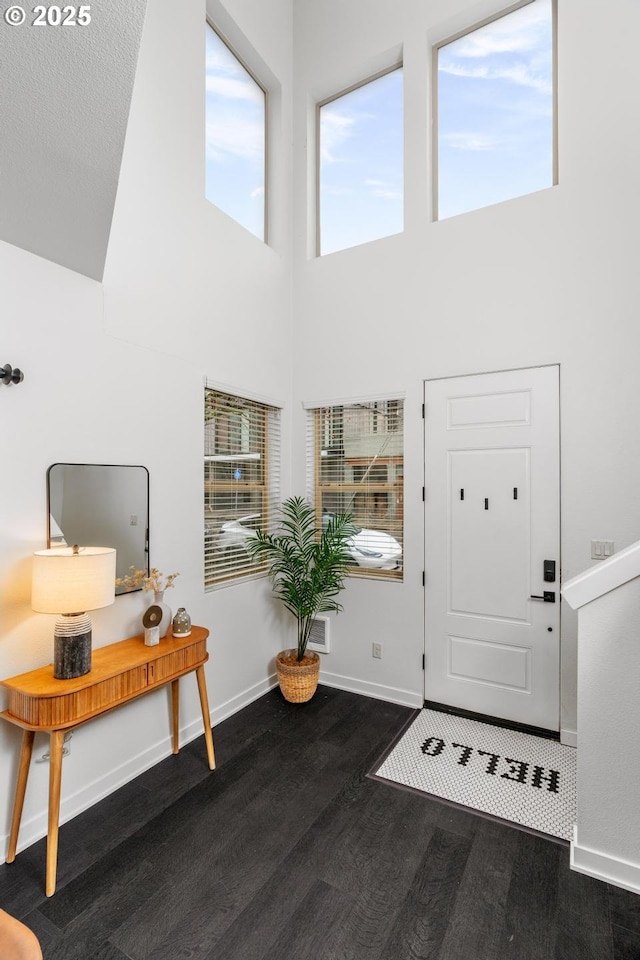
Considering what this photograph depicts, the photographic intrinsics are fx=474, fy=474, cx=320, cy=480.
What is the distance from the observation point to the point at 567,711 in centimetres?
291

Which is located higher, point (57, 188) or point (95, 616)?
point (57, 188)

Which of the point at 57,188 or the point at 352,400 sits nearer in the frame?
the point at 57,188

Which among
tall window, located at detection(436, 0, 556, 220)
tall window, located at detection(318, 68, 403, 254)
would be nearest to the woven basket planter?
tall window, located at detection(318, 68, 403, 254)

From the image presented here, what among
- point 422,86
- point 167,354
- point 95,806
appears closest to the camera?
point 95,806

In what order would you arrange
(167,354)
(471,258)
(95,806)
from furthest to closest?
(471,258), (167,354), (95,806)

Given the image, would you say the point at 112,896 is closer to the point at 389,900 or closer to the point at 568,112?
the point at 389,900

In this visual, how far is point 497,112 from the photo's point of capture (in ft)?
11.0

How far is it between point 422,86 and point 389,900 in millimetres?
4810

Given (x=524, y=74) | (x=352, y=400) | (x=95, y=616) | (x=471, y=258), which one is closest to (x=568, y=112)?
(x=524, y=74)

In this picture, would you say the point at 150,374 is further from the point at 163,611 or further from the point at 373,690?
the point at 373,690

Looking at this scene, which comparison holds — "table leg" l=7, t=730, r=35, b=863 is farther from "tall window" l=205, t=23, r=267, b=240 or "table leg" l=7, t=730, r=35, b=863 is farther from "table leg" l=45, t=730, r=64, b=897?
"tall window" l=205, t=23, r=267, b=240

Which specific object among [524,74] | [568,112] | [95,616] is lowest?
[95,616]

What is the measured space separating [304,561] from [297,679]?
82 cm

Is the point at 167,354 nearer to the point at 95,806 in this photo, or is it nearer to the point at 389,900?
the point at 95,806
